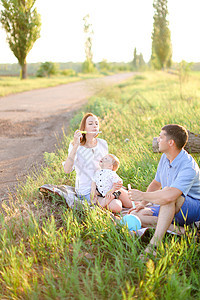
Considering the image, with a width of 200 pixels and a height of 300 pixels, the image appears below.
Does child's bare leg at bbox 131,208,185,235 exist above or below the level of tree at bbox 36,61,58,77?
below

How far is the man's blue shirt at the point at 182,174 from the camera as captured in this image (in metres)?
2.72

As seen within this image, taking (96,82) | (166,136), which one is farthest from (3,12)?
(166,136)

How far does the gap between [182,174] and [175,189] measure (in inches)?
6.6

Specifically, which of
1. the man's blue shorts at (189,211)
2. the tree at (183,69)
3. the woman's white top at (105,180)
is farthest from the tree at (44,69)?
the man's blue shorts at (189,211)

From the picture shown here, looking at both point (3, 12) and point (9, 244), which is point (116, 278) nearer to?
point (9, 244)

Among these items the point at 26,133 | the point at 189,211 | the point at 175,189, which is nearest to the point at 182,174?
the point at 175,189

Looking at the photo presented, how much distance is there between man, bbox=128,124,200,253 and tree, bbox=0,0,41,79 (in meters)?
24.4

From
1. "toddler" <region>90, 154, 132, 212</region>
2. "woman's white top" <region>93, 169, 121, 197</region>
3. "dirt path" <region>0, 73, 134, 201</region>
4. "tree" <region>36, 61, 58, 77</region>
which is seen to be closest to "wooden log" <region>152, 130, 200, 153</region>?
"toddler" <region>90, 154, 132, 212</region>

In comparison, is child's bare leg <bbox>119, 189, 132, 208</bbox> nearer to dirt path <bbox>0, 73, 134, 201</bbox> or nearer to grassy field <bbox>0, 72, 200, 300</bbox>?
grassy field <bbox>0, 72, 200, 300</bbox>

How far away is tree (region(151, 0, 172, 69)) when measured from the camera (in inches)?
1099

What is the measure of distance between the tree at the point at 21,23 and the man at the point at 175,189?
24.4m

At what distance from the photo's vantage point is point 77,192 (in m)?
3.87

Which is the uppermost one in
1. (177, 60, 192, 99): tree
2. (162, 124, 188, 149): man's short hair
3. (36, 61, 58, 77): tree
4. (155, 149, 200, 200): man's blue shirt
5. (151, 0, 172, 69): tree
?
(151, 0, 172, 69): tree

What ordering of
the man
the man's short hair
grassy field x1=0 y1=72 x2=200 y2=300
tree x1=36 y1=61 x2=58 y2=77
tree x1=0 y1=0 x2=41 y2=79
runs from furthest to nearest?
tree x1=36 y1=61 x2=58 y2=77 < tree x1=0 y1=0 x2=41 y2=79 < the man's short hair < the man < grassy field x1=0 y1=72 x2=200 y2=300
